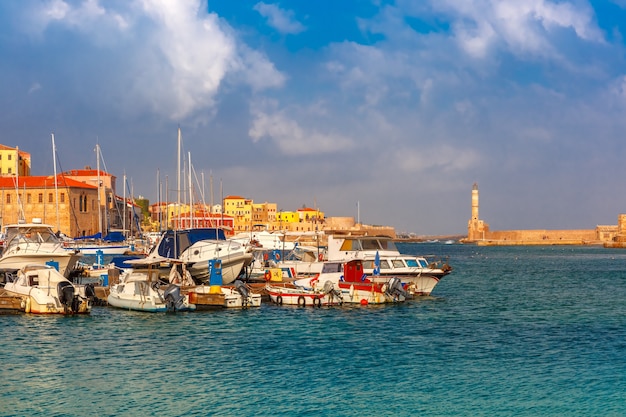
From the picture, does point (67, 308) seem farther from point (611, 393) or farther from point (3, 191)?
point (3, 191)

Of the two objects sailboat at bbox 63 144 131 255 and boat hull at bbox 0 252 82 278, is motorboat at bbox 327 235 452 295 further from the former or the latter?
sailboat at bbox 63 144 131 255

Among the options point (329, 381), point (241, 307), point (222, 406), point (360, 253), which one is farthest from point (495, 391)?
point (360, 253)

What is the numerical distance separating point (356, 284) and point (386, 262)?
15.2 feet

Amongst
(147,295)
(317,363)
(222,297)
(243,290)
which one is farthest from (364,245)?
(317,363)

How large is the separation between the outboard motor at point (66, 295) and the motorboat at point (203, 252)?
6830 millimetres

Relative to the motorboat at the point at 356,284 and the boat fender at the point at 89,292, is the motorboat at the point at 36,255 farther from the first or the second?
the motorboat at the point at 356,284

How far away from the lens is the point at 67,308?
3005 centimetres

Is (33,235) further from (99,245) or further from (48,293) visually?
(99,245)

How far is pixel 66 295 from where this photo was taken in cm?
3019

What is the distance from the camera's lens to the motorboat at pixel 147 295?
31.1 metres

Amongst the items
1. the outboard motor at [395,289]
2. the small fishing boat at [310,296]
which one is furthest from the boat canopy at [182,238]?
the outboard motor at [395,289]

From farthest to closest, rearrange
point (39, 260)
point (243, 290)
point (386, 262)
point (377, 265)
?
point (39, 260) < point (386, 262) < point (377, 265) < point (243, 290)

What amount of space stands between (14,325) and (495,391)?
18.3m

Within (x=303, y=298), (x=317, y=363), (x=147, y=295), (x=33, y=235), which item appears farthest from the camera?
(x=33, y=235)
